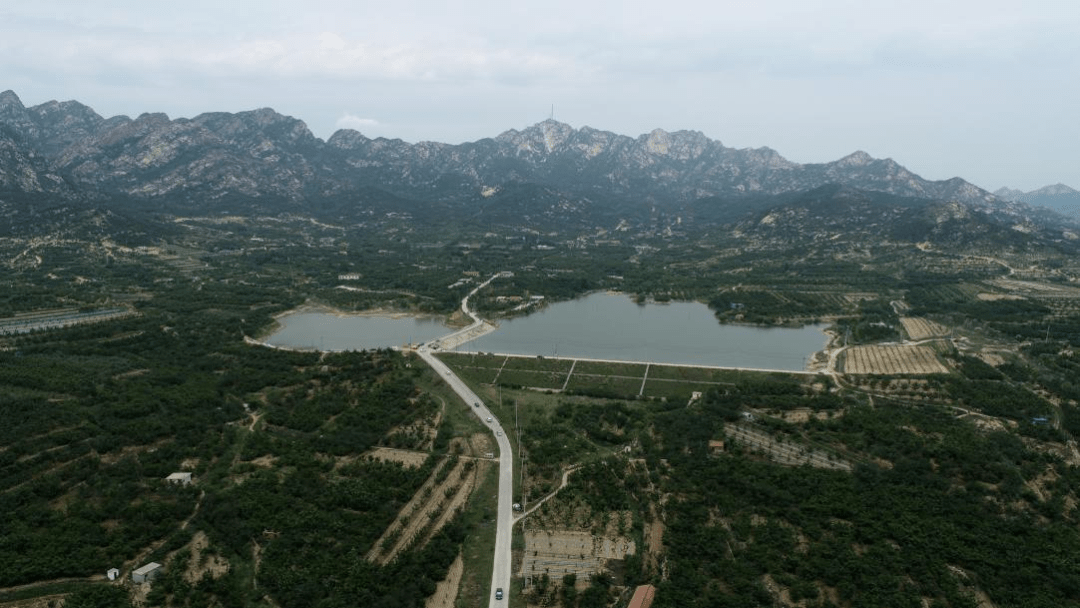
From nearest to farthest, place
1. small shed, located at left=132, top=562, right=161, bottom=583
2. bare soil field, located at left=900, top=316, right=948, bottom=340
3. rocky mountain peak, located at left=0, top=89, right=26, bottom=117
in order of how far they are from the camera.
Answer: small shed, located at left=132, top=562, right=161, bottom=583, bare soil field, located at left=900, top=316, right=948, bottom=340, rocky mountain peak, located at left=0, top=89, right=26, bottom=117

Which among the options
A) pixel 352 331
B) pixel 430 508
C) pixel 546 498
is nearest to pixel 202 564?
pixel 430 508

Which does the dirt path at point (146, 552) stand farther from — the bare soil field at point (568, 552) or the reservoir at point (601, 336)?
the reservoir at point (601, 336)

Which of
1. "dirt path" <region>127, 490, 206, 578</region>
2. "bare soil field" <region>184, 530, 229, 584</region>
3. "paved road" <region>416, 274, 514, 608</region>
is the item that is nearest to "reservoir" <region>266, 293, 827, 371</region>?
"paved road" <region>416, 274, 514, 608</region>

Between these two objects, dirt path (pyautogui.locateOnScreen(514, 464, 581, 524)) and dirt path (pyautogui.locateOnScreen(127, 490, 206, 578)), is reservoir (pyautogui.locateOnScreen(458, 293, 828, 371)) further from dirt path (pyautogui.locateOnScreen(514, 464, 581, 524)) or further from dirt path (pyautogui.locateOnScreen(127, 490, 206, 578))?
dirt path (pyautogui.locateOnScreen(127, 490, 206, 578))

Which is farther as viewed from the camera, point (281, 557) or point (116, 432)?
point (116, 432)

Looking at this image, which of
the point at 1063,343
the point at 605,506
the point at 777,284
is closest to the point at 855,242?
the point at 777,284

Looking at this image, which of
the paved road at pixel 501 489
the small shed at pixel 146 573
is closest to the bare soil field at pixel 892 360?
the paved road at pixel 501 489

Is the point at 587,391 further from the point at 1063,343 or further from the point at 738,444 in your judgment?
the point at 1063,343
